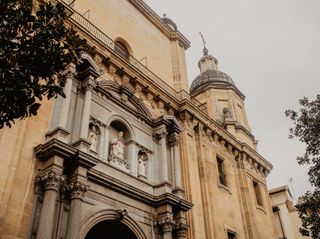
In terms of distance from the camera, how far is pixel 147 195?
491 inches

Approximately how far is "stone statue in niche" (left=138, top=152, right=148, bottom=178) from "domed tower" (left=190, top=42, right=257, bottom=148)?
9.36 m

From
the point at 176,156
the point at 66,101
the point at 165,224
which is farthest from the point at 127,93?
the point at 165,224

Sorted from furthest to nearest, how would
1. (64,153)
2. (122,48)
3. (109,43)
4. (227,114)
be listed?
1. (227,114)
2. (122,48)
3. (109,43)
4. (64,153)

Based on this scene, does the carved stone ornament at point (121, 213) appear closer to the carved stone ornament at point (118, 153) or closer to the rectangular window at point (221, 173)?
the carved stone ornament at point (118, 153)

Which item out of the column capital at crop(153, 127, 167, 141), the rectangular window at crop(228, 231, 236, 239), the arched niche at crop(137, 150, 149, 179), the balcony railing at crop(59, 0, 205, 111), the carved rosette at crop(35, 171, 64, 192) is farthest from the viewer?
the rectangular window at crop(228, 231, 236, 239)

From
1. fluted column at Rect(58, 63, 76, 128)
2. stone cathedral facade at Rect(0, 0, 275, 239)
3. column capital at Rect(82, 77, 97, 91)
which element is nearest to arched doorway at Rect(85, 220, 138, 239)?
stone cathedral facade at Rect(0, 0, 275, 239)

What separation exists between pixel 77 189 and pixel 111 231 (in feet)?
9.57

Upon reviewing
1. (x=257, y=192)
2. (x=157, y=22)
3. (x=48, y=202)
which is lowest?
(x=48, y=202)

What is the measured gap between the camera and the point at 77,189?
32.2 ft

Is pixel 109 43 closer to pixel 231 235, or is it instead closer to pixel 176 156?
pixel 176 156

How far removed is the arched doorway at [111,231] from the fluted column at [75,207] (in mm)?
2009

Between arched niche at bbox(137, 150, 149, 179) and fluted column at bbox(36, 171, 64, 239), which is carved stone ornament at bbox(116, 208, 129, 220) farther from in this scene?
fluted column at bbox(36, 171, 64, 239)

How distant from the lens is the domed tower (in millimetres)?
22834

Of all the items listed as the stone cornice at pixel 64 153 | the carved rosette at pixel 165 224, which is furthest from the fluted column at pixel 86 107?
the carved rosette at pixel 165 224
